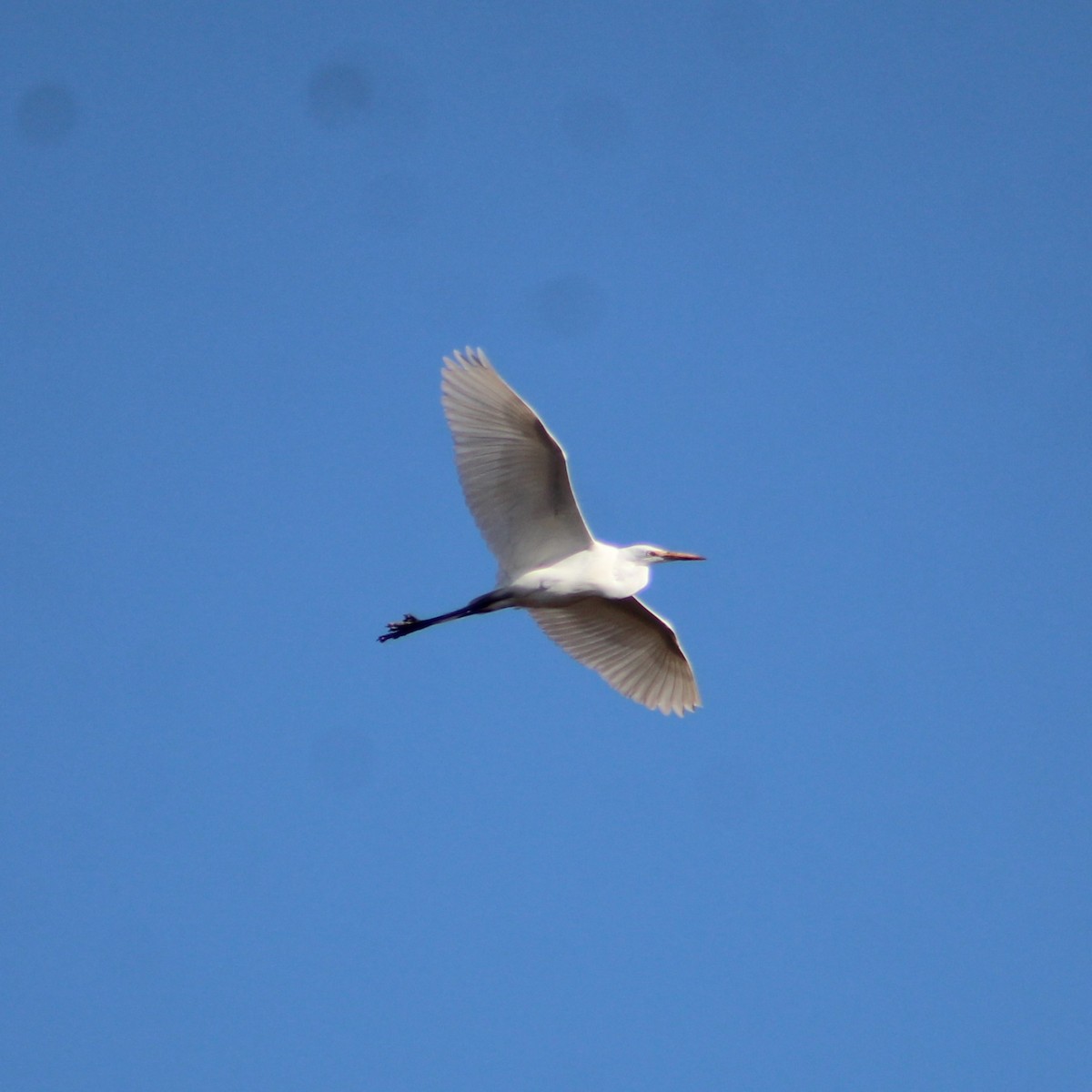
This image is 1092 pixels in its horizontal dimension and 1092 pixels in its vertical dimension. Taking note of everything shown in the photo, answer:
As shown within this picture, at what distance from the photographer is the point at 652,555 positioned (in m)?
11.9

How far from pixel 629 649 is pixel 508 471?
2.36 meters

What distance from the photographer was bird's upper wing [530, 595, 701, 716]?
490 inches

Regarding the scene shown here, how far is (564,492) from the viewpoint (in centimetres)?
1099

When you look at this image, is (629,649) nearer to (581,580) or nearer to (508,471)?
(581,580)

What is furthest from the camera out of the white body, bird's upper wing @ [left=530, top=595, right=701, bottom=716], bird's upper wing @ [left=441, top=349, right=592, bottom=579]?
bird's upper wing @ [left=530, top=595, right=701, bottom=716]

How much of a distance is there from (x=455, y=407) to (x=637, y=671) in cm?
308

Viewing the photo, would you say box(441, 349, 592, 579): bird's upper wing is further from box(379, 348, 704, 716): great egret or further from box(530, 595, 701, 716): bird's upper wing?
box(530, 595, 701, 716): bird's upper wing

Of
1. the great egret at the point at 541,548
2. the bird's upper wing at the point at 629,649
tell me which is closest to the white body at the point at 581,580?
the great egret at the point at 541,548

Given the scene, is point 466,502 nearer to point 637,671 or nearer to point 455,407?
point 455,407

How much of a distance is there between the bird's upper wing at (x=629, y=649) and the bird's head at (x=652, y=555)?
550mm

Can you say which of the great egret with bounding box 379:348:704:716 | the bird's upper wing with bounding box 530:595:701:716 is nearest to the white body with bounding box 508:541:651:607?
the great egret with bounding box 379:348:704:716

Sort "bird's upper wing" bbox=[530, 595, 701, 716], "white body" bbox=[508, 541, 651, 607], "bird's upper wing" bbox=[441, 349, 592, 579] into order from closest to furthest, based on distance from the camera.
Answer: "bird's upper wing" bbox=[441, 349, 592, 579]
"white body" bbox=[508, 541, 651, 607]
"bird's upper wing" bbox=[530, 595, 701, 716]

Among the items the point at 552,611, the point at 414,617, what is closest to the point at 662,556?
the point at 552,611

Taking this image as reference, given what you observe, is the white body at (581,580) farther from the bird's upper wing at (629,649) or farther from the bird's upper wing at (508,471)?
the bird's upper wing at (629,649)
